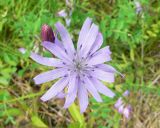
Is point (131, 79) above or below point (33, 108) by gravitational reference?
above

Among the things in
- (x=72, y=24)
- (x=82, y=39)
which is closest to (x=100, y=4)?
(x=72, y=24)

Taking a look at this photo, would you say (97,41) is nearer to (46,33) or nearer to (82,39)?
(82,39)

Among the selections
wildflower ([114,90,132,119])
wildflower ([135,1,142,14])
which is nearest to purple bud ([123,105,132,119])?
wildflower ([114,90,132,119])

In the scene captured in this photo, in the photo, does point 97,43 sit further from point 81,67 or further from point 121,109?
point 121,109

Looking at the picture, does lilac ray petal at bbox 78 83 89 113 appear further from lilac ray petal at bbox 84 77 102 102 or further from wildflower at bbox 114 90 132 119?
wildflower at bbox 114 90 132 119

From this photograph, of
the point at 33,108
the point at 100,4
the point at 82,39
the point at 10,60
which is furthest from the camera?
the point at 100,4

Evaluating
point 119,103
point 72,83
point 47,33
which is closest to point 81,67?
point 72,83

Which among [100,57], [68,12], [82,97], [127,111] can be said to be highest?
[68,12]
